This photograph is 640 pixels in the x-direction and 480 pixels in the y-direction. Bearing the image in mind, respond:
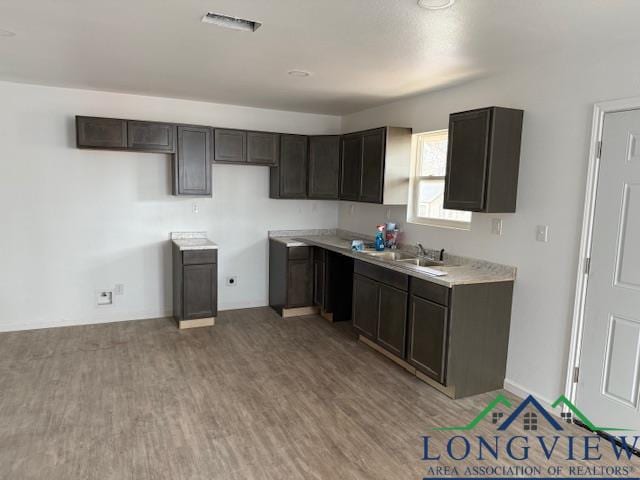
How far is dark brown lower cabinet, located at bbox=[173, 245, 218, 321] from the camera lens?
15.0ft

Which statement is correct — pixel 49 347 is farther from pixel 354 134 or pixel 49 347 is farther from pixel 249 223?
pixel 354 134

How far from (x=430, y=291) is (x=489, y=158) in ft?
3.53

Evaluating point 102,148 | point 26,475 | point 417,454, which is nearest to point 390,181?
point 417,454

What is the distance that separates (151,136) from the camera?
4547 mm

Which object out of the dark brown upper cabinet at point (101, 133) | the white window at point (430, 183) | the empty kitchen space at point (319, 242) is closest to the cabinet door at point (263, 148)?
the empty kitchen space at point (319, 242)

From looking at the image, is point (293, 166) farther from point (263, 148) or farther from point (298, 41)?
point (298, 41)

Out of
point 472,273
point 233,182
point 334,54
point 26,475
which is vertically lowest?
point 26,475

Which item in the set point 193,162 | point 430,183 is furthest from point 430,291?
point 193,162

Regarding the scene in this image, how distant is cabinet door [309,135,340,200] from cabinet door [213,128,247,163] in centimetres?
83

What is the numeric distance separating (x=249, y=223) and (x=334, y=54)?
2.81m

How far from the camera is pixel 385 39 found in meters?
2.72

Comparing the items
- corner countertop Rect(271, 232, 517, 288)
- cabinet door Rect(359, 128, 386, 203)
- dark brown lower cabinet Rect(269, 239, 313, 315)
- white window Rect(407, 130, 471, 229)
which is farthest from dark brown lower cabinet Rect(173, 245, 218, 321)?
white window Rect(407, 130, 471, 229)

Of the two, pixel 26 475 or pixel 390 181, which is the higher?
pixel 390 181

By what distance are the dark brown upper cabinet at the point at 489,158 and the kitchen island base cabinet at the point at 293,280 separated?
2.24 m
